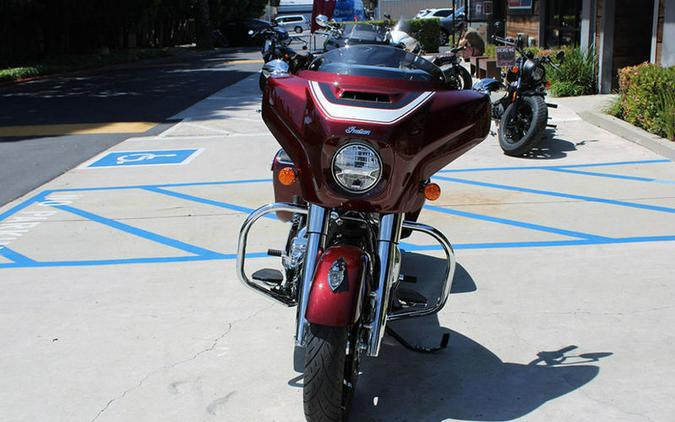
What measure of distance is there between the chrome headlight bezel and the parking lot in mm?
1061

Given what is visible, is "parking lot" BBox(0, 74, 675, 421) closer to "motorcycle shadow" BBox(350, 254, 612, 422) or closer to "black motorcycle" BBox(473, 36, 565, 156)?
"motorcycle shadow" BBox(350, 254, 612, 422)

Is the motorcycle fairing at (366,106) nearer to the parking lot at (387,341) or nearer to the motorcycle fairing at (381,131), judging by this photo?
the motorcycle fairing at (381,131)

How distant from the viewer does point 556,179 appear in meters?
8.41

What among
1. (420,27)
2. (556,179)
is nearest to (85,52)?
(420,27)

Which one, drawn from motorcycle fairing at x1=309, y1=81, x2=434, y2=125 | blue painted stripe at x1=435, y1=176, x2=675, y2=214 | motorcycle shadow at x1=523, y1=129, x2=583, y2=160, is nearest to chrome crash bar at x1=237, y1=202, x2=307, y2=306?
motorcycle fairing at x1=309, y1=81, x2=434, y2=125

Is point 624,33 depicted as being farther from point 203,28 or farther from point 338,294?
point 203,28

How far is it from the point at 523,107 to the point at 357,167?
6650mm

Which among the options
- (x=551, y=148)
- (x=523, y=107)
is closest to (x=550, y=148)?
(x=551, y=148)

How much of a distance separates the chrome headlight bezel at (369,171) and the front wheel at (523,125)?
6167 mm

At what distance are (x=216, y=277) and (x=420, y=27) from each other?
30.2 m

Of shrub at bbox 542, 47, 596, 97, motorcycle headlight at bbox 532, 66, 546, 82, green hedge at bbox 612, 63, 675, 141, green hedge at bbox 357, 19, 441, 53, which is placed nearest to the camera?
green hedge at bbox 612, 63, 675, 141

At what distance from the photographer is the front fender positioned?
131 inches

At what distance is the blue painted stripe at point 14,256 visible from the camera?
→ 6.20 m

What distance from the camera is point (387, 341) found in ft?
14.6
